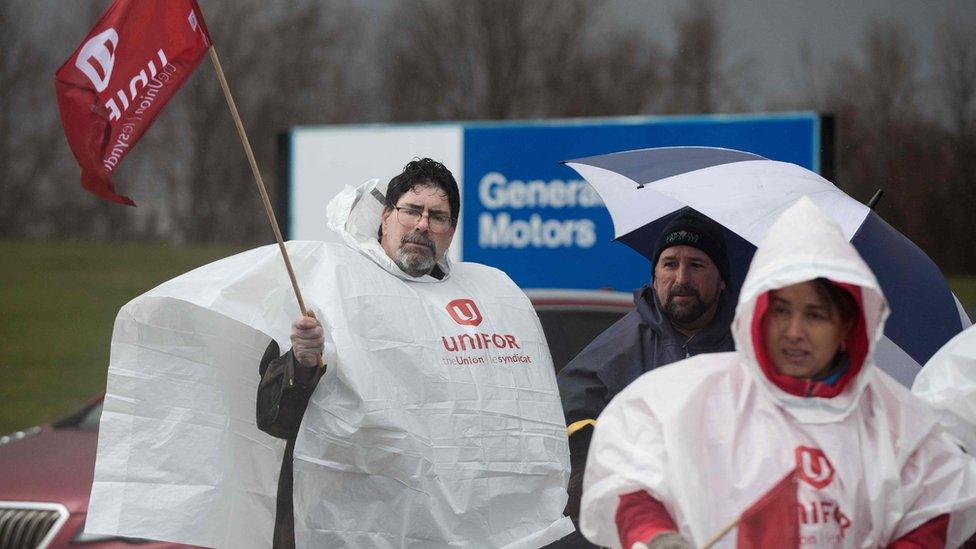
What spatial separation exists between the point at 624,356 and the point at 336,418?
0.95 m

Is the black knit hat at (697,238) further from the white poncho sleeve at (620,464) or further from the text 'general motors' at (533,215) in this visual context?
the text 'general motors' at (533,215)

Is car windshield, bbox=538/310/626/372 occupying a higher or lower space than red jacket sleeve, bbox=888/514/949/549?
higher

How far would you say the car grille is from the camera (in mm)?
5109

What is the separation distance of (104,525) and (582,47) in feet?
34.7

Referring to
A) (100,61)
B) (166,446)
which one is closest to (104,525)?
(166,446)

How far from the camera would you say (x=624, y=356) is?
3.94 m

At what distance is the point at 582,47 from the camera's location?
13.5 metres

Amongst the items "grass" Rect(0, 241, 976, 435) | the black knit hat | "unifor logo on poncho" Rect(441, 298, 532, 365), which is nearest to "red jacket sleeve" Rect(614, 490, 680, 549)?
"unifor logo on poncho" Rect(441, 298, 532, 365)

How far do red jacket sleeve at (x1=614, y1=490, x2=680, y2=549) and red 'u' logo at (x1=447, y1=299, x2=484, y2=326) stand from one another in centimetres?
129

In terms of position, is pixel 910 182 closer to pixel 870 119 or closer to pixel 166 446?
pixel 870 119

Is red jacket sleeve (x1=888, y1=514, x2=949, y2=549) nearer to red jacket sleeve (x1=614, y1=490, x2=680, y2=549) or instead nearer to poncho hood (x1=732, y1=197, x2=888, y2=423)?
poncho hood (x1=732, y1=197, x2=888, y2=423)

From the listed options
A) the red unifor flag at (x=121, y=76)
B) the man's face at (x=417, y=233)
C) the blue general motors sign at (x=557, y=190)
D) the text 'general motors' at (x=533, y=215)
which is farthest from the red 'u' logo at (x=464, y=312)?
the text 'general motors' at (x=533, y=215)

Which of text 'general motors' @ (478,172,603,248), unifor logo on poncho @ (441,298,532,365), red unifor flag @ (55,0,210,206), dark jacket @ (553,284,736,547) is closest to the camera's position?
red unifor flag @ (55,0,210,206)

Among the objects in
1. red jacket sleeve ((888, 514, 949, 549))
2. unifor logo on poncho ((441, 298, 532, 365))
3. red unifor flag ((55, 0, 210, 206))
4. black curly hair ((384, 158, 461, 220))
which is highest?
red unifor flag ((55, 0, 210, 206))
